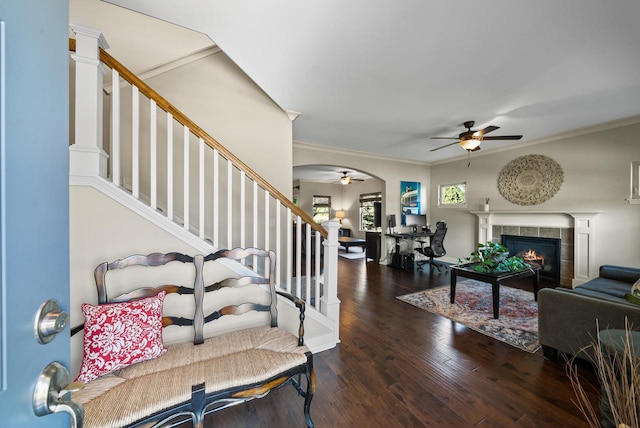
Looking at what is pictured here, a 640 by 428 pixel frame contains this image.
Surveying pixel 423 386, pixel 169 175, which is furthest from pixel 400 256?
pixel 169 175

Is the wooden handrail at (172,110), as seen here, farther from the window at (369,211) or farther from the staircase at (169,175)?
the window at (369,211)

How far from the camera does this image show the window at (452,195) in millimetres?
6082

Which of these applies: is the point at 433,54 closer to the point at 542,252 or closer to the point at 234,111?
the point at 234,111

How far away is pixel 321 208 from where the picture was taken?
408 inches

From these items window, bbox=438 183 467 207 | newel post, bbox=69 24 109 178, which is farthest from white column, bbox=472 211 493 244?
newel post, bbox=69 24 109 178

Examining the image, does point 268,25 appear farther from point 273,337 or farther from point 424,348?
point 424,348

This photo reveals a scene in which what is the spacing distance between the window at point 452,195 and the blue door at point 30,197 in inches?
271

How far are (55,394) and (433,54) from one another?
288 cm

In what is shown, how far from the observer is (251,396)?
4.33ft

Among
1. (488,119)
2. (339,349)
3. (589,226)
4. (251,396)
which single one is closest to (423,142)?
(488,119)

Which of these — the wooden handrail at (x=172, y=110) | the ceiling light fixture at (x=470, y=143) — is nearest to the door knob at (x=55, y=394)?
the wooden handrail at (x=172, y=110)

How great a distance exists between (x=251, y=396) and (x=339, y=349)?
1221 millimetres

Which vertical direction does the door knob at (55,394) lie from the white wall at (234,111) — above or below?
below

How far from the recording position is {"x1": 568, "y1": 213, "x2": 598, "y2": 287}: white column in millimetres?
4039
